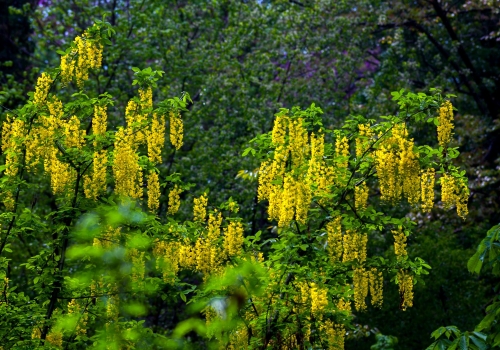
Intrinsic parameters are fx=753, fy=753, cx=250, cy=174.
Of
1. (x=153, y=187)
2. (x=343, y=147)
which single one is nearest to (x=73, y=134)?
(x=153, y=187)

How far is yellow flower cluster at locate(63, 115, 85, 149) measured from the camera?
28.3 feet

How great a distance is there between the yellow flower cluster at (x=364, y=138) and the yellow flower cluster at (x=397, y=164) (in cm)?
19

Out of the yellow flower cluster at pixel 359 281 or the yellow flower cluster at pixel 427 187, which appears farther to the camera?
the yellow flower cluster at pixel 359 281

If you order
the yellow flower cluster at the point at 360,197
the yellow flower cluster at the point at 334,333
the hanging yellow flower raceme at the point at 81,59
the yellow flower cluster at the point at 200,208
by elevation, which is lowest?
the yellow flower cluster at the point at 334,333

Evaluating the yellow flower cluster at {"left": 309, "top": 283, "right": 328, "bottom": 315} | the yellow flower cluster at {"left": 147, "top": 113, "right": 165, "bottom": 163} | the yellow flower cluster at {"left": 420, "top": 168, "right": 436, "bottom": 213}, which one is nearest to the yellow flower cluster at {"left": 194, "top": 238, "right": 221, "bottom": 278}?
the yellow flower cluster at {"left": 147, "top": 113, "right": 165, "bottom": 163}

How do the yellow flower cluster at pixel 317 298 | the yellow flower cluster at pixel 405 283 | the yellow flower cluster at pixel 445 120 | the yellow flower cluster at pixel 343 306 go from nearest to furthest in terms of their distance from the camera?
the yellow flower cluster at pixel 317 298 < the yellow flower cluster at pixel 445 120 < the yellow flower cluster at pixel 405 283 < the yellow flower cluster at pixel 343 306

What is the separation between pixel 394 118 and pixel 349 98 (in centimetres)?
1115

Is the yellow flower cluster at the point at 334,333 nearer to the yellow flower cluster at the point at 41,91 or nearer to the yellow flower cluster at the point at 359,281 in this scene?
the yellow flower cluster at the point at 359,281

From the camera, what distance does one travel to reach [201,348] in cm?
1407

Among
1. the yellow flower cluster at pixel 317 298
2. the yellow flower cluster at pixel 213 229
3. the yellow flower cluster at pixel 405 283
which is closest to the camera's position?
the yellow flower cluster at pixel 317 298

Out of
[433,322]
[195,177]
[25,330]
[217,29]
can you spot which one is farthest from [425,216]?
[25,330]

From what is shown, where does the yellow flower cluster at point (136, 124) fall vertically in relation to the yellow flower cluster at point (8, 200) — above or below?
above

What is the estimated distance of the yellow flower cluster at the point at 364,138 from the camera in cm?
849

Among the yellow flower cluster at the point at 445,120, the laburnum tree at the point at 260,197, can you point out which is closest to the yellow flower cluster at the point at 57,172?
the laburnum tree at the point at 260,197
